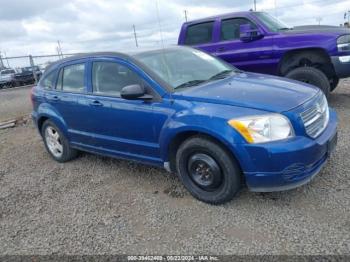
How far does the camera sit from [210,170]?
3.48m

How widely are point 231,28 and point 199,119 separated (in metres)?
4.61


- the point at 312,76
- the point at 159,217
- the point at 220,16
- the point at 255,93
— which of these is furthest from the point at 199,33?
the point at 159,217

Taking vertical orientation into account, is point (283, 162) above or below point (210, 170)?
above

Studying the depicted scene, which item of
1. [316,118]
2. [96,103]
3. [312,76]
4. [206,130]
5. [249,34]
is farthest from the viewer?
[249,34]

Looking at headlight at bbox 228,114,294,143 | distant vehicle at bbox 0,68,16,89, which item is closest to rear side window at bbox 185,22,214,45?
headlight at bbox 228,114,294,143

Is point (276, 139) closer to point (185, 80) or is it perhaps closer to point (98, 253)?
point (185, 80)

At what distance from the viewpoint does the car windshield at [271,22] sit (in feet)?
23.2

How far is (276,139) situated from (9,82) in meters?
20.4

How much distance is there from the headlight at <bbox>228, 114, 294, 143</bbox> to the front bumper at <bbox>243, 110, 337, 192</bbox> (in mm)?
60

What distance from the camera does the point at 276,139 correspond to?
3121mm

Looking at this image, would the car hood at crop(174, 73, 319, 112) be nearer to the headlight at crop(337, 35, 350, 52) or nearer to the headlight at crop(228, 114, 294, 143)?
the headlight at crop(228, 114, 294, 143)

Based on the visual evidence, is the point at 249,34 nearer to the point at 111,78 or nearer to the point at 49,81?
the point at 111,78

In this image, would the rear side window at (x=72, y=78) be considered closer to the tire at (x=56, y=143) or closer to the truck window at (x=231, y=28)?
the tire at (x=56, y=143)

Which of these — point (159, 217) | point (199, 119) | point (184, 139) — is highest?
point (199, 119)
